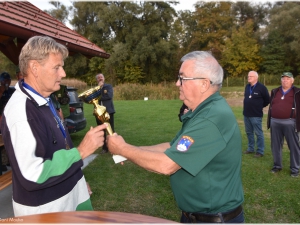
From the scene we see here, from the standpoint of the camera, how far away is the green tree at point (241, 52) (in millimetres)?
46062

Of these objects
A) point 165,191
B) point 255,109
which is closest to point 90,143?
point 165,191

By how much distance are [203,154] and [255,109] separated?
6.21m

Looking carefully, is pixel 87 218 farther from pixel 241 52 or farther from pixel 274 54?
pixel 274 54

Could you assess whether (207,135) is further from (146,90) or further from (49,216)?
(146,90)

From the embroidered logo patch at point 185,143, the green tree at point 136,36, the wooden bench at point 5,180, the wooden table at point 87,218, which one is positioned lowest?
the wooden bench at point 5,180

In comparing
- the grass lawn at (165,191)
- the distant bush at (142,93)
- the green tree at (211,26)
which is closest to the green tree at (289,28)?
the green tree at (211,26)

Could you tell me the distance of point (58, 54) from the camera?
A: 2094 millimetres

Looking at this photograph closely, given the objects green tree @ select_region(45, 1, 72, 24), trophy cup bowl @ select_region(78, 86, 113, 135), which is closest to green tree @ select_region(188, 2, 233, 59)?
green tree @ select_region(45, 1, 72, 24)

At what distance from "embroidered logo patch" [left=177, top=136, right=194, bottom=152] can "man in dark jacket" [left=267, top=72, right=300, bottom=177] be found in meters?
5.16

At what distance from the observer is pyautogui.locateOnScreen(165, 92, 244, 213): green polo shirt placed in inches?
75.3

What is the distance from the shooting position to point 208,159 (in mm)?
1916

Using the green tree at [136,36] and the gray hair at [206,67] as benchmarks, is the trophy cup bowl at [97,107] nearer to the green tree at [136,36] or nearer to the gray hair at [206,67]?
the gray hair at [206,67]

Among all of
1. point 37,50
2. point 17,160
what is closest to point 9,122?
point 17,160

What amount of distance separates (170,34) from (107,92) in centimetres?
3564
